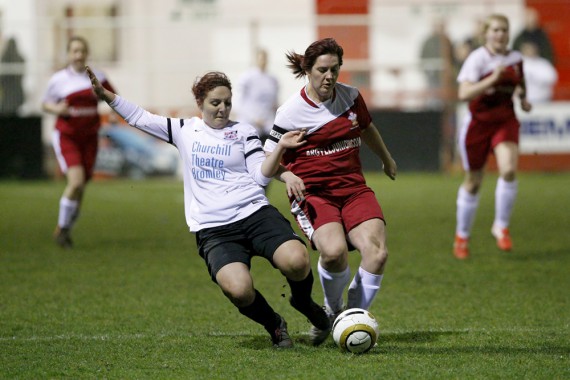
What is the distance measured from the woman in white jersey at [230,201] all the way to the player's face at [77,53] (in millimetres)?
5113

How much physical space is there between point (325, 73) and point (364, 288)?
4.39 ft

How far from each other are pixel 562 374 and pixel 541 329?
144 cm

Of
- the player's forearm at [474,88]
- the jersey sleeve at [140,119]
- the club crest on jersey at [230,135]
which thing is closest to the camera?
the club crest on jersey at [230,135]

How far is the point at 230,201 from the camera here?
6.86m

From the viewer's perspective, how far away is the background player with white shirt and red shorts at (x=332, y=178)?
6.84 m

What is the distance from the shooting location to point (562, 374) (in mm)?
5879

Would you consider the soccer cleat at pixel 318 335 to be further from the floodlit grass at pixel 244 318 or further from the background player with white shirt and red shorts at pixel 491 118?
the background player with white shirt and red shorts at pixel 491 118

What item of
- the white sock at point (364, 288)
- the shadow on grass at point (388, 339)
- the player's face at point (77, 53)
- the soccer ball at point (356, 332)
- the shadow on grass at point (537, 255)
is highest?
the player's face at point (77, 53)

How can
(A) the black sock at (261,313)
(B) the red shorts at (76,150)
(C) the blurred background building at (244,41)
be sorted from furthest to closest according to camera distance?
(C) the blurred background building at (244,41)
(B) the red shorts at (76,150)
(A) the black sock at (261,313)

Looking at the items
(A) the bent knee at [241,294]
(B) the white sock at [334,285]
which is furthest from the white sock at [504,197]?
(A) the bent knee at [241,294]

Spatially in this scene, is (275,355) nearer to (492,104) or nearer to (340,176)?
(340,176)

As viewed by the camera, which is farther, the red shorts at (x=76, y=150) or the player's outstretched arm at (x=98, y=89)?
the red shorts at (x=76, y=150)

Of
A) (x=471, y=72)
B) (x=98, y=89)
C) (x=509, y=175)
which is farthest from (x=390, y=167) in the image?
(x=509, y=175)

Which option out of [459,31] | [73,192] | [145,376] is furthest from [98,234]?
[459,31]
